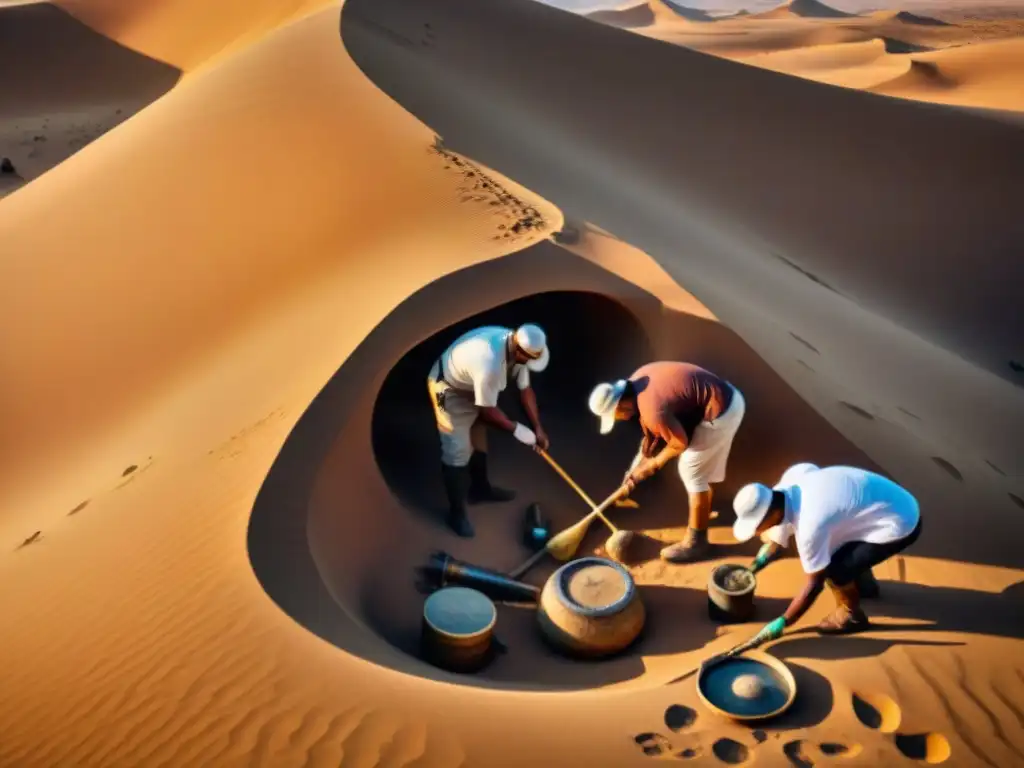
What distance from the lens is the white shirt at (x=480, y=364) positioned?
5703 millimetres

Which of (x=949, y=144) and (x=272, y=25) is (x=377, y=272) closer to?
(x=949, y=144)

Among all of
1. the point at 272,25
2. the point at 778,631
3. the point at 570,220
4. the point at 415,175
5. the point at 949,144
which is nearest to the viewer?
the point at 778,631

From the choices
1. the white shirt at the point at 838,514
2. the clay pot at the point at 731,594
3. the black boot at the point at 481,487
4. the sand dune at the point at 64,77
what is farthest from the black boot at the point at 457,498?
the sand dune at the point at 64,77

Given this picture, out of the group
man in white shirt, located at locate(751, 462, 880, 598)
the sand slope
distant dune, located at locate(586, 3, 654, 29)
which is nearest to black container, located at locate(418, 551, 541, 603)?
man in white shirt, located at locate(751, 462, 880, 598)

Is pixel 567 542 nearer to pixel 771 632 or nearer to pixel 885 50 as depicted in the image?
pixel 771 632

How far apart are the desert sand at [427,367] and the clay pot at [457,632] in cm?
24

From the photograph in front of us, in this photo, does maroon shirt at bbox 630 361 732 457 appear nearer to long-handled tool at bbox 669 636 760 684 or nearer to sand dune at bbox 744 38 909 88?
long-handled tool at bbox 669 636 760 684

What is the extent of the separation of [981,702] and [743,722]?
1171 mm

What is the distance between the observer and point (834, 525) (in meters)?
4.31

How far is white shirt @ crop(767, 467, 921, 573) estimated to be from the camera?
429 cm

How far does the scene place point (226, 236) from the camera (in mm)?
8516

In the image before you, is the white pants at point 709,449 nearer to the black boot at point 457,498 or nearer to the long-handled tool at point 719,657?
the long-handled tool at point 719,657

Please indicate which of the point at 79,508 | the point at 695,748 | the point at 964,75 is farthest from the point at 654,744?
the point at 964,75

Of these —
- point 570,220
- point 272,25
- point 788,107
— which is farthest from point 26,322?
point 272,25
